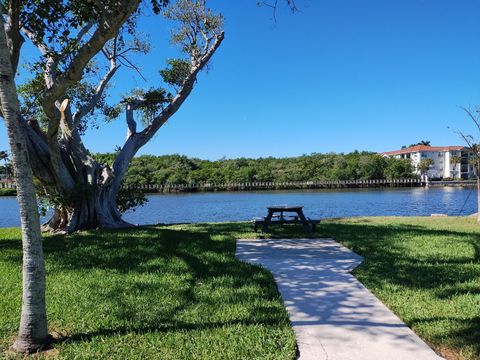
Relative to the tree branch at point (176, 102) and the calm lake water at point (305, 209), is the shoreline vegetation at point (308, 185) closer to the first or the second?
the calm lake water at point (305, 209)

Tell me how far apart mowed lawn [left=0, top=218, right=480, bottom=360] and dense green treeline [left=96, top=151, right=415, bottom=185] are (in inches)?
3212

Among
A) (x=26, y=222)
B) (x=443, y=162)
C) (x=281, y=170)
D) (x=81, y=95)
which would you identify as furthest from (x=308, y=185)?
(x=26, y=222)

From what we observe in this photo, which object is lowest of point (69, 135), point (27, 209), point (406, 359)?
point (406, 359)

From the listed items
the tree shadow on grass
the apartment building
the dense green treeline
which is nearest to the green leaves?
the tree shadow on grass

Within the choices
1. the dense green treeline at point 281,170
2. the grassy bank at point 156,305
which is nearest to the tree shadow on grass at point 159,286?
the grassy bank at point 156,305

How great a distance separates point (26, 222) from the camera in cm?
345

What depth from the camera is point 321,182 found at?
92.1 metres

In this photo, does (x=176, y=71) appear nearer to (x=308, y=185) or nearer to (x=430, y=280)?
(x=430, y=280)

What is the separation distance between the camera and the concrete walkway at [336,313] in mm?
3496

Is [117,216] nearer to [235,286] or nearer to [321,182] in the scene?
[235,286]

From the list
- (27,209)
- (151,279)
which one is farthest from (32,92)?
(27,209)

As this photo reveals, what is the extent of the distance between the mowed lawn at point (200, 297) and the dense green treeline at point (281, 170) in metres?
81.6

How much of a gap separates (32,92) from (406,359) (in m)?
14.3

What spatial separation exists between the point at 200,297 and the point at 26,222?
2.15 meters
